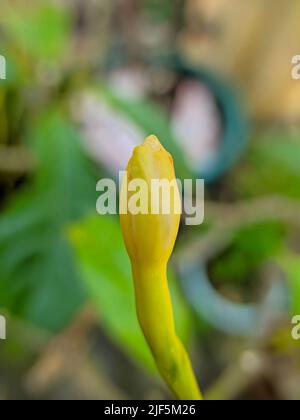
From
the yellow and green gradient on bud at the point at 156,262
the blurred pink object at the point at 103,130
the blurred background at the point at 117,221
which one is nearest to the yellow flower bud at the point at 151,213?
the yellow and green gradient on bud at the point at 156,262

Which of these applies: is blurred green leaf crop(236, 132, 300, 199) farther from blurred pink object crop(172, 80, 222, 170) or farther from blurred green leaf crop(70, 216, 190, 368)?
blurred green leaf crop(70, 216, 190, 368)

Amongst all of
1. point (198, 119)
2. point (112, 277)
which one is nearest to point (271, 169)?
point (198, 119)

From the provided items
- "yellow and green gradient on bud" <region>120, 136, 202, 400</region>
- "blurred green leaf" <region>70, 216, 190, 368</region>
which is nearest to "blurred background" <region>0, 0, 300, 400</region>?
"blurred green leaf" <region>70, 216, 190, 368</region>

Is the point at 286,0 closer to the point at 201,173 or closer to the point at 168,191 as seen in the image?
the point at 201,173

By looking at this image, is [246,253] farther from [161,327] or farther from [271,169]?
[161,327]

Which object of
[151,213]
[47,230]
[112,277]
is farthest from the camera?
[47,230]

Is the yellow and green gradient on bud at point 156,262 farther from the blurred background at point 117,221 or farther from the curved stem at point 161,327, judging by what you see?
the blurred background at point 117,221
